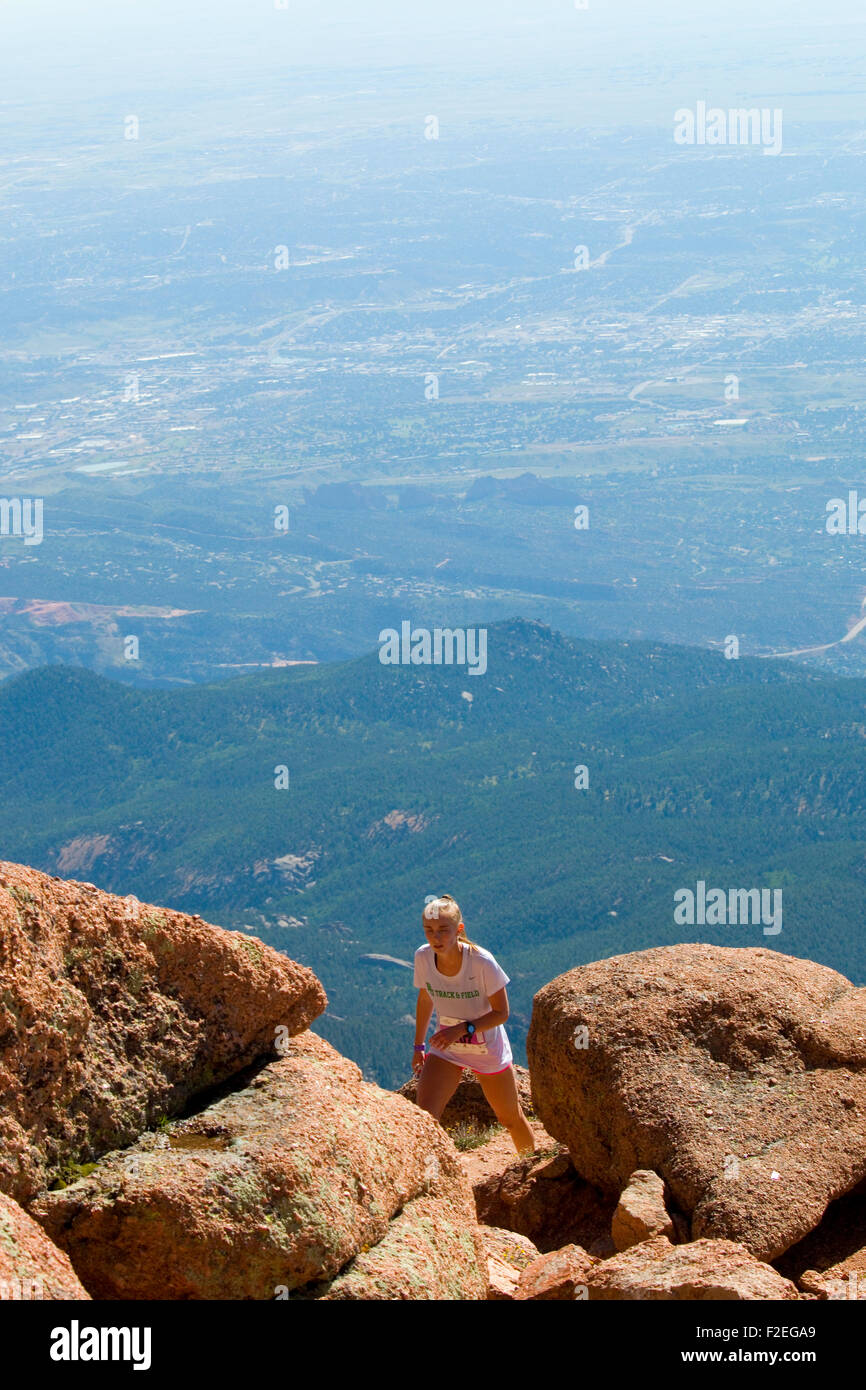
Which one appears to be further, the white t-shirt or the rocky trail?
the white t-shirt

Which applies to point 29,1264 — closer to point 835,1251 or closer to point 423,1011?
point 423,1011

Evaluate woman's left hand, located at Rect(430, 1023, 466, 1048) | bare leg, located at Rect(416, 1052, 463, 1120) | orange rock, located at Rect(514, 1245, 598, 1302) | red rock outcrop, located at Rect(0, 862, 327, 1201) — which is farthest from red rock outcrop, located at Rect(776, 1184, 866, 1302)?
red rock outcrop, located at Rect(0, 862, 327, 1201)

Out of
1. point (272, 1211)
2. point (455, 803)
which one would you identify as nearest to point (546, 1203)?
point (272, 1211)

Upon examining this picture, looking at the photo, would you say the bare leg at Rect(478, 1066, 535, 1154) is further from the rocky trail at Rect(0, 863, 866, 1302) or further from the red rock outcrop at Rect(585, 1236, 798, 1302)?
the red rock outcrop at Rect(585, 1236, 798, 1302)

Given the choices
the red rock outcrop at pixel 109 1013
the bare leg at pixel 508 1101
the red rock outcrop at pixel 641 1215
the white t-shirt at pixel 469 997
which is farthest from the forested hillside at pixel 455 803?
the red rock outcrop at pixel 109 1013

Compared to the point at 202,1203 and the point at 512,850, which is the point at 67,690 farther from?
the point at 202,1203
